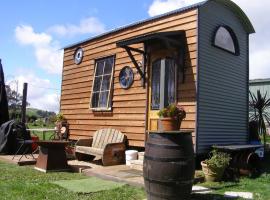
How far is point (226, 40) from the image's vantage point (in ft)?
31.8

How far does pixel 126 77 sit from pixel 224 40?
9.04 ft

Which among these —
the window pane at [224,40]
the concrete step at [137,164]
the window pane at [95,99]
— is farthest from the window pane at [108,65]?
the concrete step at [137,164]

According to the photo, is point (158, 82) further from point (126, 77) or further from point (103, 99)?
point (103, 99)

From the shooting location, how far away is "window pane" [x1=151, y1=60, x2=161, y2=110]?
30.5ft

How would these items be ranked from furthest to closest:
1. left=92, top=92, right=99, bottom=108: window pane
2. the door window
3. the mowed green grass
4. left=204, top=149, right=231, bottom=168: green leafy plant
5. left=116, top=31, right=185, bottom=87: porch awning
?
left=92, top=92, right=99, bottom=108: window pane
the door window
left=116, top=31, right=185, bottom=87: porch awning
left=204, top=149, right=231, bottom=168: green leafy plant
the mowed green grass

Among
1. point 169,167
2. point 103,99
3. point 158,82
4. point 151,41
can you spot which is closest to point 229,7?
point 151,41

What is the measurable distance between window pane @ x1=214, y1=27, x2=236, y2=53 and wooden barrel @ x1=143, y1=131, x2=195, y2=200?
4.30 m

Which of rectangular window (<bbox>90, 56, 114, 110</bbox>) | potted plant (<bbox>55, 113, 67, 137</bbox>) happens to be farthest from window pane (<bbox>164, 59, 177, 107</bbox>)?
potted plant (<bbox>55, 113, 67, 137</bbox>)

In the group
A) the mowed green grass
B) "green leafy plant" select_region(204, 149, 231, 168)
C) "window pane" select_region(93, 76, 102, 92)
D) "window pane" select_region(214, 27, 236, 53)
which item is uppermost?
"window pane" select_region(214, 27, 236, 53)

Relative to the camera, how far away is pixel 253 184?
280 inches

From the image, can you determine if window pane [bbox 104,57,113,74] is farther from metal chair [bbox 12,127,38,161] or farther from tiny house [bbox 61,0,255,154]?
metal chair [bbox 12,127,38,161]

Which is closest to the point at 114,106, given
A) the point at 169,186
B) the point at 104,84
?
the point at 104,84

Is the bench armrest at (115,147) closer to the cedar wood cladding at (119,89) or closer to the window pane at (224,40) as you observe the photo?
the cedar wood cladding at (119,89)

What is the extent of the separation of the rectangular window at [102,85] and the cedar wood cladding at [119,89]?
0.60 ft
